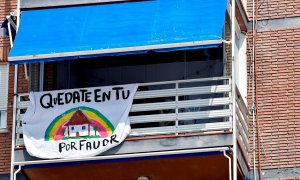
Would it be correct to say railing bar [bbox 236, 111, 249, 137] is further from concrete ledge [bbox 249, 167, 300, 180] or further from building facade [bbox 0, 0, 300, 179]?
concrete ledge [bbox 249, 167, 300, 180]

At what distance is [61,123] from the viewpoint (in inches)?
789

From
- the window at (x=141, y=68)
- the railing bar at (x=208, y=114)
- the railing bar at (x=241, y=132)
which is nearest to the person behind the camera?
the railing bar at (x=208, y=114)

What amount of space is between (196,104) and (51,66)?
374 centimetres

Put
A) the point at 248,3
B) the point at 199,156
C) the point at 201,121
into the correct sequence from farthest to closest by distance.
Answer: the point at 248,3, the point at 201,121, the point at 199,156

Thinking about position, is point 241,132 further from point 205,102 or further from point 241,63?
point 241,63

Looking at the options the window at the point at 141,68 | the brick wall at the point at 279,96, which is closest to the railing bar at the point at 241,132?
the brick wall at the point at 279,96

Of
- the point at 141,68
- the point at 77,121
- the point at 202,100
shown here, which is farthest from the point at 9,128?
the point at 202,100

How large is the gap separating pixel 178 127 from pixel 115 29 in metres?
2.23

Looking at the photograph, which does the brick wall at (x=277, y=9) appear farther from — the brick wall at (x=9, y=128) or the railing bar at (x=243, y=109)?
the brick wall at (x=9, y=128)

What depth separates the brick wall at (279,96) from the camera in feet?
69.3

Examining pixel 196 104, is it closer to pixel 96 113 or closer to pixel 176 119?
pixel 176 119

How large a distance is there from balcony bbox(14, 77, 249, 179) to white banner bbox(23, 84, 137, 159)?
0.16 m

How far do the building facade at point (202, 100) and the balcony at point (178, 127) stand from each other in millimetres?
19

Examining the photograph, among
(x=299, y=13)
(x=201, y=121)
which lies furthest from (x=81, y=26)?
(x=299, y=13)
